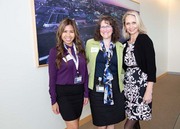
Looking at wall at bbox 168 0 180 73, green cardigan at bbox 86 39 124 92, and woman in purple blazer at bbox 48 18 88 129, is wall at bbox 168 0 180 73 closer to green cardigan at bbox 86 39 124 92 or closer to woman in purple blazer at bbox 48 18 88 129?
green cardigan at bbox 86 39 124 92

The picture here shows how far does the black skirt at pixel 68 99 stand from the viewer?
1.78 metres

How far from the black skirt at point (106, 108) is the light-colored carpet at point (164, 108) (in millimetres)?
574

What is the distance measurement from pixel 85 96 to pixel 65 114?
0.87 feet

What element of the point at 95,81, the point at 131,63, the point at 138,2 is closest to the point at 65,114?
the point at 95,81

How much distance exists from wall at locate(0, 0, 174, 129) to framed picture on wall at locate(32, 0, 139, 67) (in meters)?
0.09

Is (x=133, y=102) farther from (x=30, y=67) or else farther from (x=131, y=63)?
(x=30, y=67)

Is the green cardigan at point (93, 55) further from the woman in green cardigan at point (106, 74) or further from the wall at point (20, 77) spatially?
the wall at point (20, 77)

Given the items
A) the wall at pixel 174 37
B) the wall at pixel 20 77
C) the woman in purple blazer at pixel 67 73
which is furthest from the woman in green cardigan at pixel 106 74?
the wall at pixel 174 37

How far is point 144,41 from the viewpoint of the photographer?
6.27 feet

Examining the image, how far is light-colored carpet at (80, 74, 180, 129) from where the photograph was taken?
3.00 m

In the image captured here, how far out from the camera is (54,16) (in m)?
2.50

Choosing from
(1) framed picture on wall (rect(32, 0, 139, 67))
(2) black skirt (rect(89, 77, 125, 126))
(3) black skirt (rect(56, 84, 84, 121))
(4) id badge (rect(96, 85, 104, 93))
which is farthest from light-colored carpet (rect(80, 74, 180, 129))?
(1) framed picture on wall (rect(32, 0, 139, 67))

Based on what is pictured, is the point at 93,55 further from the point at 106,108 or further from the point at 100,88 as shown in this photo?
the point at 106,108

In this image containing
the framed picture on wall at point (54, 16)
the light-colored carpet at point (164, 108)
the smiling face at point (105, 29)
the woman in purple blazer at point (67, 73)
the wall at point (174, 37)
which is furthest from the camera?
the wall at point (174, 37)
